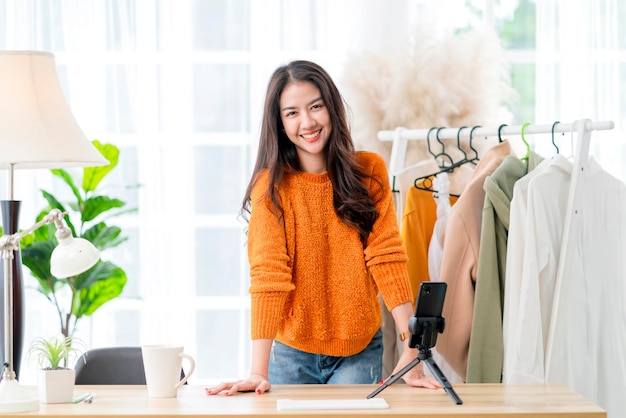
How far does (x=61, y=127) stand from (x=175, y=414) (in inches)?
36.2

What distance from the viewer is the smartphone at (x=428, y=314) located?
5.51ft

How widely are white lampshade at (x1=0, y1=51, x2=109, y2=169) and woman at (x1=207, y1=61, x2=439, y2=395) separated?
49cm

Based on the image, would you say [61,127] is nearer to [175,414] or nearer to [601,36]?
[175,414]

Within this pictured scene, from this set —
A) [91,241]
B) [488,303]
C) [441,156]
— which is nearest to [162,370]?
[488,303]

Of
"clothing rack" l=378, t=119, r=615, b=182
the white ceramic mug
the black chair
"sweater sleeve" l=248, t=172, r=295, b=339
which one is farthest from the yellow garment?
the white ceramic mug

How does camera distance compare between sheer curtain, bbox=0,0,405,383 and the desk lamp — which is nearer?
the desk lamp

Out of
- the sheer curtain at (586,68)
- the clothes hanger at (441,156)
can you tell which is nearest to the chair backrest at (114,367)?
the clothes hanger at (441,156)

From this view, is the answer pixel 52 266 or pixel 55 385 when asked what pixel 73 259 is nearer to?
pixel 52 266

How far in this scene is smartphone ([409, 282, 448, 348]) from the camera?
168cm

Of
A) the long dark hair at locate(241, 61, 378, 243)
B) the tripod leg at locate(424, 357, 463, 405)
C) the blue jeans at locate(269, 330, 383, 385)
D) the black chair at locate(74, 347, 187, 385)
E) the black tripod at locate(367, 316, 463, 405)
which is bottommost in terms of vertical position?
the black chair at locate(74, 347, 187, 385)

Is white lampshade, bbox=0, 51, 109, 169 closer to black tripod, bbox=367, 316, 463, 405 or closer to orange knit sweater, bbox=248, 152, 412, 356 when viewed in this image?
orange knit sweater, bbox=248, 152, 412, 356

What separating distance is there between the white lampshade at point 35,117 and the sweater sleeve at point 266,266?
17.6 inches

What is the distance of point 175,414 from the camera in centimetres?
156

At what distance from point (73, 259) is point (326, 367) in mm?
831
